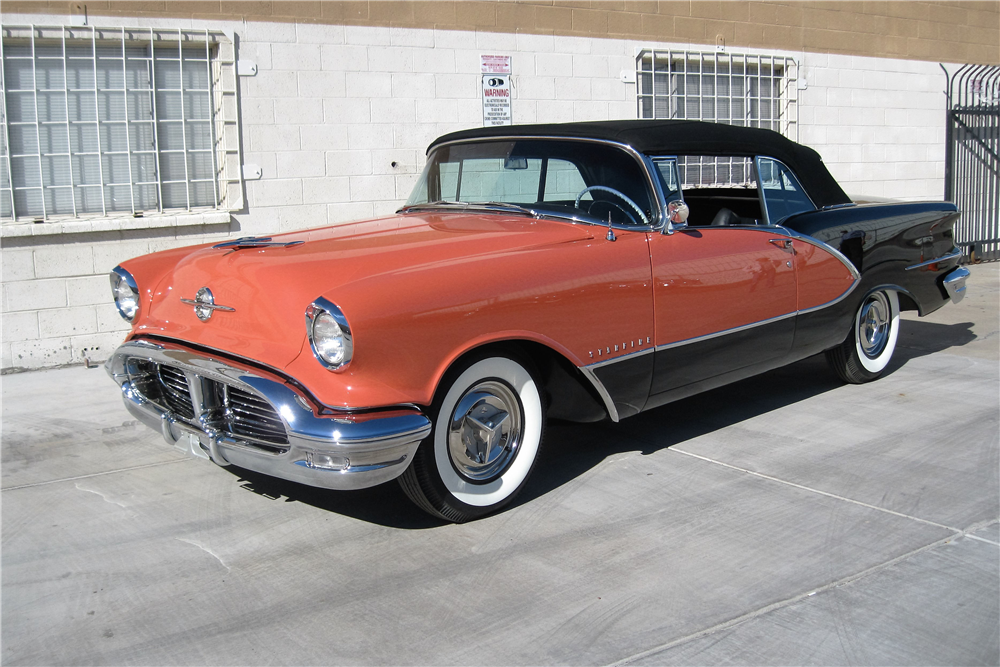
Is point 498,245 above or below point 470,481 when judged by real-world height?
above

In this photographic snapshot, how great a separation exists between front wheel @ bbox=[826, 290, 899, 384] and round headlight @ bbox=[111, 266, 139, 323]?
391 centimetres

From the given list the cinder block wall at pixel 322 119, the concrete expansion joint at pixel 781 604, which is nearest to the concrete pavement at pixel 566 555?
the concrete expansion joint at pixel 781 604

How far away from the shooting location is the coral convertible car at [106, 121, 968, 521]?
3031 mm

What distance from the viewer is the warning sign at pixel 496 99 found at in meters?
8.03

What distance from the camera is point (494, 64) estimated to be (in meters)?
8.05

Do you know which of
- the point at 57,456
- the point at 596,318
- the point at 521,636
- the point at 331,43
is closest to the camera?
the point at 521,636

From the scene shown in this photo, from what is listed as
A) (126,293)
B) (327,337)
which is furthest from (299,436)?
(126,293)

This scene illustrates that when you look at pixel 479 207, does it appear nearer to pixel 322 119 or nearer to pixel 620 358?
pixel 620 358

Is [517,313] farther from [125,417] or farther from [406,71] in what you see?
[406,71]

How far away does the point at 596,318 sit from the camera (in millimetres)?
3672

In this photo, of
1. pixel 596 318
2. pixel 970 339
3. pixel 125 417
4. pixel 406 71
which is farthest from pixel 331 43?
pixel 970 339

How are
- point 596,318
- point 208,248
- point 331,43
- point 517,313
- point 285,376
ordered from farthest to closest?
point 331,43 → point 208,248 → point 596,318 → point 517,313 → point 285,376

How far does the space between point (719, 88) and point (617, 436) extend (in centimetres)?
650

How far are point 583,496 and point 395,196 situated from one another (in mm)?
4583
